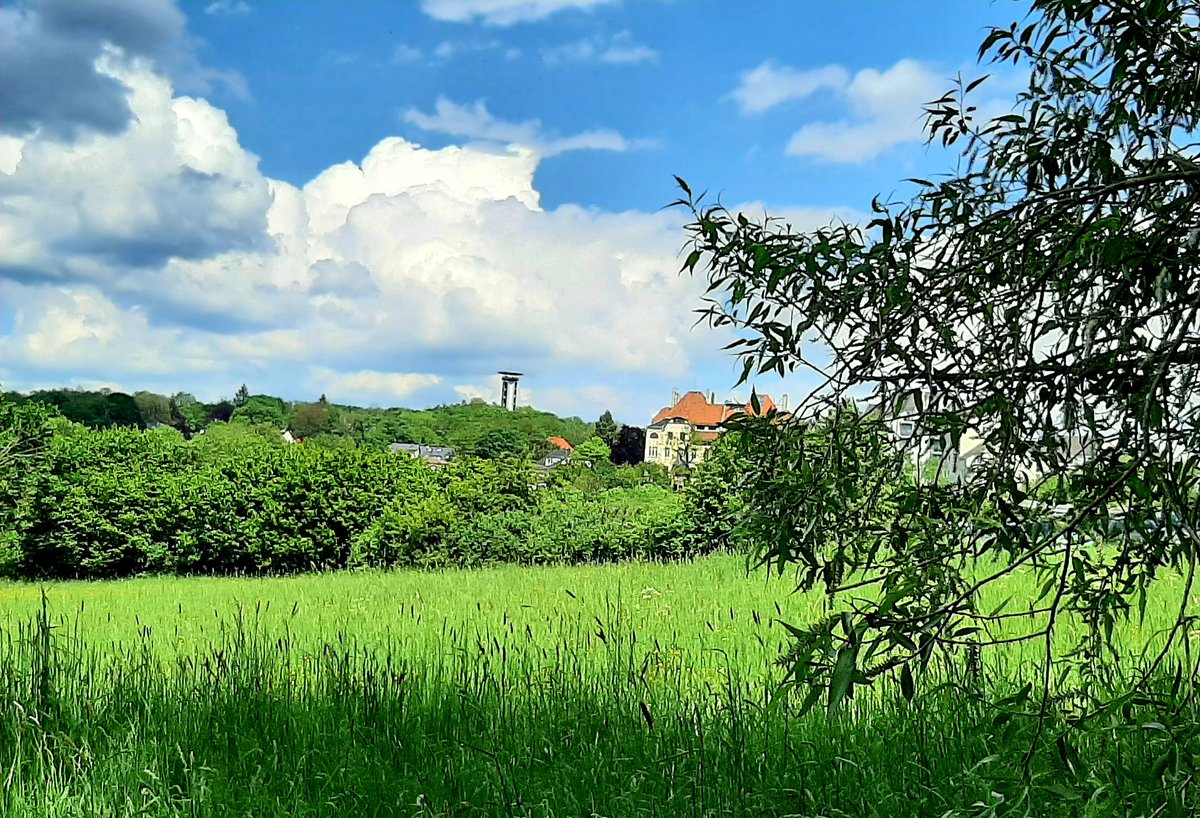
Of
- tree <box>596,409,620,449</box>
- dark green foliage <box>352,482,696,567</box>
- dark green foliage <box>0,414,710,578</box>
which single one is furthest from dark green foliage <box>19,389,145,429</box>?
tree <box>596,409,620,449</box>

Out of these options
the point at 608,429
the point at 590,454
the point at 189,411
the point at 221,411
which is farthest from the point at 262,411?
the point at 590,454

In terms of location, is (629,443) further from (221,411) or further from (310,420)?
(221,411)

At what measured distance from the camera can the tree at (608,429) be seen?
32.2 metres

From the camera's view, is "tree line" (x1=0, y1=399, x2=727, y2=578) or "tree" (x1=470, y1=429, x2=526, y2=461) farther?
"tree" (x1=470, y1=429, x2=526, y2=461)

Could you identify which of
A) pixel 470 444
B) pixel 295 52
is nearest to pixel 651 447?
pixel 470 444

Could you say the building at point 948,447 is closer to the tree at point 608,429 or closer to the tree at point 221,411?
the tree at point 221,411

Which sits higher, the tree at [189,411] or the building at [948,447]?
the tree at [189,411]

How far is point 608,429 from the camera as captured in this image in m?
33.8

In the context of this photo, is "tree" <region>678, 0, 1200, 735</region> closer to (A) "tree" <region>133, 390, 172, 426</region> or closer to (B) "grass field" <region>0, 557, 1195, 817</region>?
(B) "grass field" <region>0, 557, 1195, 817</region>

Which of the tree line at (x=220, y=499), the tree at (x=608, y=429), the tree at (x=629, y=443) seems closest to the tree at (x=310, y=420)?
the tree at (x=608, y=429)

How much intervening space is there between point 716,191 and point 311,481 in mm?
15190

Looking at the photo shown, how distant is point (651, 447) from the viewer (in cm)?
3266

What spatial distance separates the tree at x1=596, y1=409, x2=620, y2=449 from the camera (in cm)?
3222

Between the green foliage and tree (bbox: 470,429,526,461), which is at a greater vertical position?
the green foliage
